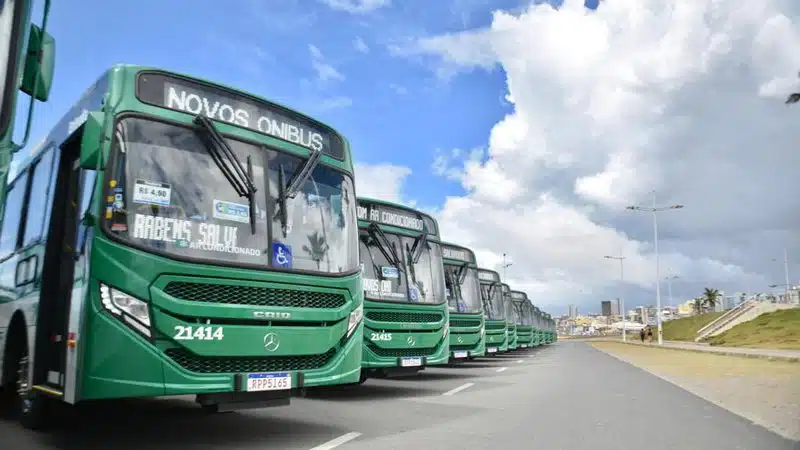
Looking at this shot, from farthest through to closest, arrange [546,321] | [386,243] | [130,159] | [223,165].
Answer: [546,321] → [386,243] → [223,165] → [130,159]

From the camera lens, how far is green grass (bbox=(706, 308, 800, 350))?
4991 cm

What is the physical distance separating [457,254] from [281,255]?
1239 centimetres

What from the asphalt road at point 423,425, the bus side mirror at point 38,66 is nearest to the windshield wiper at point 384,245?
the asphalt road at point 423,425

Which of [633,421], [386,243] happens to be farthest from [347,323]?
[386,243]

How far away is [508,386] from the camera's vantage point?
13727 millimetres

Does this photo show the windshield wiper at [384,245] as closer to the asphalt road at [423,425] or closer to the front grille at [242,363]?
the asphalt road at [423,425]

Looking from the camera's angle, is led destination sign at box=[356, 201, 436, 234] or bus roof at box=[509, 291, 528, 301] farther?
bus roof at box=[509, 291, 528, 301]

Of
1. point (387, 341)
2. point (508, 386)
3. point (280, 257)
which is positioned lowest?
point (508, 386)

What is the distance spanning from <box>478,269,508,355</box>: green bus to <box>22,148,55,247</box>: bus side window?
52.1 feet

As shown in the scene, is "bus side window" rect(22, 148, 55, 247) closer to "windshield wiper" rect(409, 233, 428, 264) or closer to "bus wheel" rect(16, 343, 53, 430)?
"bus wheel" rect(16, 343, 53, 430)

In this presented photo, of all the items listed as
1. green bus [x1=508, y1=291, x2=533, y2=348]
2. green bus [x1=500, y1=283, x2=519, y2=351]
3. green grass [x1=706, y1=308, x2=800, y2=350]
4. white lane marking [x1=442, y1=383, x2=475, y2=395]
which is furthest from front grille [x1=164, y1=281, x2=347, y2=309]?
green grass [x1=706, y1=308, x2=800, y2=350]

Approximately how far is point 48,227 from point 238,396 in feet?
8.90

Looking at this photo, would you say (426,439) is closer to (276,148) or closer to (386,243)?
(276,148)

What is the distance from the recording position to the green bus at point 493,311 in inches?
894
